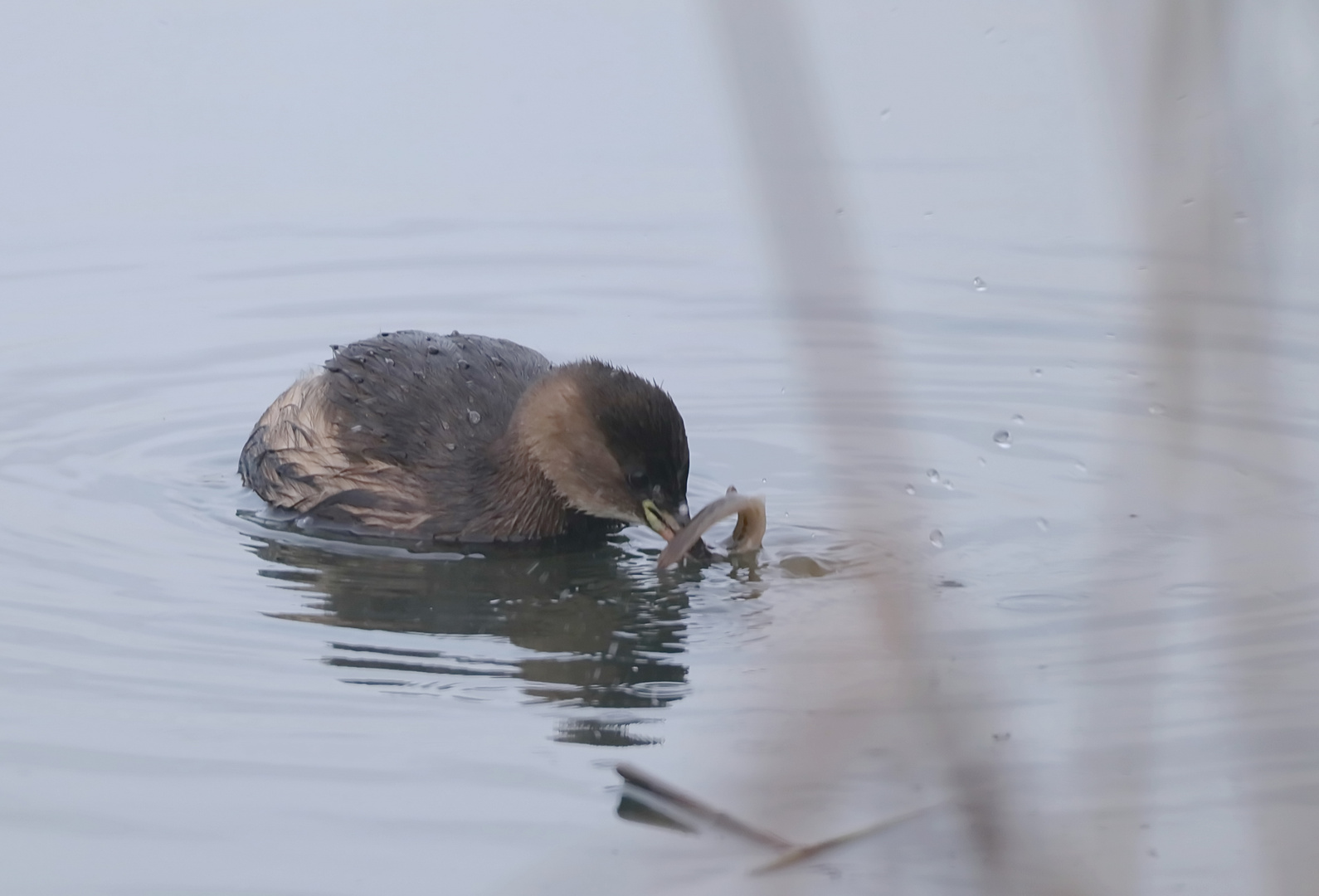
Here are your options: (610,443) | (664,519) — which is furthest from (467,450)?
(664,519)

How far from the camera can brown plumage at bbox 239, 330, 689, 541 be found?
21.5ft

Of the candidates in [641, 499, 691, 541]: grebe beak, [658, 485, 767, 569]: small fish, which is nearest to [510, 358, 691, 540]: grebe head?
[641, 499, 691, 541]: grebe beak

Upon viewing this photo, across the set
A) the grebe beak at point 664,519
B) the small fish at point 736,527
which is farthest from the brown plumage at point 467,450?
the small fish at point 736,527

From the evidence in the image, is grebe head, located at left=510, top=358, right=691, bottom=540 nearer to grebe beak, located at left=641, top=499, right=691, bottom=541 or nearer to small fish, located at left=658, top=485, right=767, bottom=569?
grebe beak, located at left=641, top=499, right=691, bottom=541

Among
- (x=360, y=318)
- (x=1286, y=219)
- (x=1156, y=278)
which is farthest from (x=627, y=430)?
(x=1286, y=219)

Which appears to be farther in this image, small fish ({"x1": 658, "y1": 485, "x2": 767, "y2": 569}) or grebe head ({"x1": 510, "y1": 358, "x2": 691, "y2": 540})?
grebe head ({"x1": 510, "y1": 358, "x2": 691, "y2": 540})

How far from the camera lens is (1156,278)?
1993 mm

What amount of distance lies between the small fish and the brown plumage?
13 cm

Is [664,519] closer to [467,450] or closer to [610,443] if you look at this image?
[610,443]

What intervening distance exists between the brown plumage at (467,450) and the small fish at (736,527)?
127 millimetres

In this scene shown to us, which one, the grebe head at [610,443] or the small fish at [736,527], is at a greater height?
the grebe head at [610,443]

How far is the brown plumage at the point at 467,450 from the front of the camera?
655 centimetres

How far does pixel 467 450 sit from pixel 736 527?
1178mm

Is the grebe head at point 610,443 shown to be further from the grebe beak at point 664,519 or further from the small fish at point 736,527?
the small fish at point 736,527
